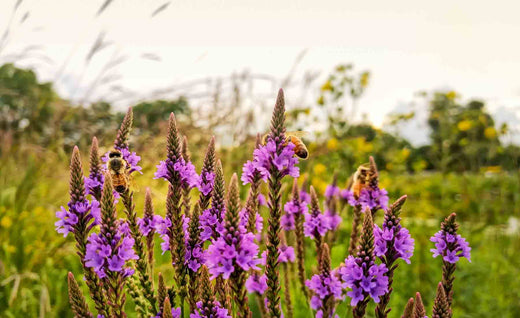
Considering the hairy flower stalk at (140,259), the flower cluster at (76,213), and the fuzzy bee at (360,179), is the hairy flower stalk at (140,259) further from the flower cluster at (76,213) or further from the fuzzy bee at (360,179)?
the fuzzy bee at (360,179)

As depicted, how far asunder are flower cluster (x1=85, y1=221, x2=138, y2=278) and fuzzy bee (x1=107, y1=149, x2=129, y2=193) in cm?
35

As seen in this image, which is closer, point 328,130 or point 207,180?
point 207,180

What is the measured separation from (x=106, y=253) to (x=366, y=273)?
0.92m

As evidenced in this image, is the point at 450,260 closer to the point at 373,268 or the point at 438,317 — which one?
the point at 438,317

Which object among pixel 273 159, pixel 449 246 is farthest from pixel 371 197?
pixel 273 159

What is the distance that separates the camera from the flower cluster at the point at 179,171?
1.75 metres

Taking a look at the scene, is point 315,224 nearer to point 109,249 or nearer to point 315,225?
point 315,225

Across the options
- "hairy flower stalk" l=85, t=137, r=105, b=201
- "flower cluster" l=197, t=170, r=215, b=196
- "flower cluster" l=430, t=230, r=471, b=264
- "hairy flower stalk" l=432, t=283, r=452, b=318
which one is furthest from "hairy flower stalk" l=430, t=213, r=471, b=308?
"hairy flower stalk" l=85, t=137, r=105, b=201

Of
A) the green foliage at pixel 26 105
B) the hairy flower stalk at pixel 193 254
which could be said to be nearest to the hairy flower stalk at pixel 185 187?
the hairy flower stalk at pixel 193 254

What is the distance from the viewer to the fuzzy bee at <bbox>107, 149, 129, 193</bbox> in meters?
1.91

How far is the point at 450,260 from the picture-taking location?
1.80 meters

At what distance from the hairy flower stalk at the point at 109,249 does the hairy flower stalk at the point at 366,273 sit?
2.57 feet

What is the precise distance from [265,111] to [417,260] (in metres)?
3.03

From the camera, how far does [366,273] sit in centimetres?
154
